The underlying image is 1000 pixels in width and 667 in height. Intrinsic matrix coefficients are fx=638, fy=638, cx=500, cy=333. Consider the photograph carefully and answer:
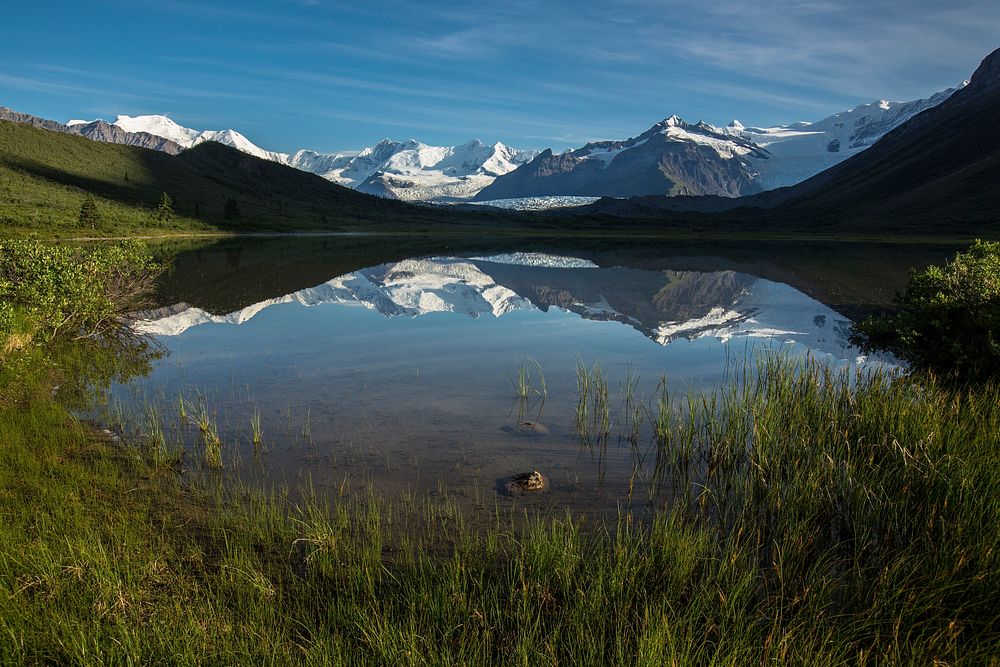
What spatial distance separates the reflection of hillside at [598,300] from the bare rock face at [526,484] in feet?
49.7

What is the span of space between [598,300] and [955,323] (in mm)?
21755

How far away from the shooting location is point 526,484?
35.6ft

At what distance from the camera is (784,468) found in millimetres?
10391

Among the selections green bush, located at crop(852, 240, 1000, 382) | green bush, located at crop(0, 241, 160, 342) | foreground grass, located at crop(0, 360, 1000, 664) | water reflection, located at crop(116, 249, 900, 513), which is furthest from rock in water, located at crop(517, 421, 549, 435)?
green bush, located at crop(0, 241, 160, 342)

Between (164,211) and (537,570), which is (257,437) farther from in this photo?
(164,211)

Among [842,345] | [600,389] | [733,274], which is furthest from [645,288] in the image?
[600,389]

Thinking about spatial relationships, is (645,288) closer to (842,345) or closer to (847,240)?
(842,345)

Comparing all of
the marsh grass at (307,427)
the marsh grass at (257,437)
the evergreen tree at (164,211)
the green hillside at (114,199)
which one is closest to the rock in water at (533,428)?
the marsh grass at (307,427)

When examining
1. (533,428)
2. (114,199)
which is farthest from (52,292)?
(114,199)

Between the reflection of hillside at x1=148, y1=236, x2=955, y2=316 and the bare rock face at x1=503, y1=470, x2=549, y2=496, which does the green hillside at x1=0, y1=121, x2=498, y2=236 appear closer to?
the reflection of hillside at x1=148, y1=236, x2=955, y2=316

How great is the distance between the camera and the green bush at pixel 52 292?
60.3 feet

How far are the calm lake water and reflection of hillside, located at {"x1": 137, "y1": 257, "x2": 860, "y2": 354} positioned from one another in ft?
0.68

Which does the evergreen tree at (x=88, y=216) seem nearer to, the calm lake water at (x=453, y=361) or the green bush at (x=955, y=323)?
the calm lake water at (x=453, y=361)

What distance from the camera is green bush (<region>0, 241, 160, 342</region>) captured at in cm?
1839
